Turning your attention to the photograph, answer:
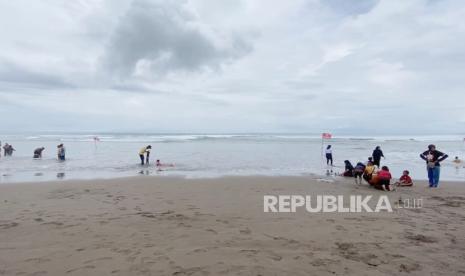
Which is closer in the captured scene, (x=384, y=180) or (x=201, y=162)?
(x=384, y=180)

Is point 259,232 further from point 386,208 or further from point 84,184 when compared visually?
point 84,184

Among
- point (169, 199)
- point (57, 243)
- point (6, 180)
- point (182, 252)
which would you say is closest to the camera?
point (182, 252)

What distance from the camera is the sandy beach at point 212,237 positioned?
4.86 meters

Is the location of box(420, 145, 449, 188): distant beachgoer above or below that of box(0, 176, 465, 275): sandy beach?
above

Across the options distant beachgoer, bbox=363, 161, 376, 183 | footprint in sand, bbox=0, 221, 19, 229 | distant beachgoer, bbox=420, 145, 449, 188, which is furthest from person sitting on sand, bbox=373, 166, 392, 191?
footprint in sand, bbox=0, 221, 19, 229

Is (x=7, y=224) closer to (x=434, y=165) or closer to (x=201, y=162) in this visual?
(x=434, y=165)

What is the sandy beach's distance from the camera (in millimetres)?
4855

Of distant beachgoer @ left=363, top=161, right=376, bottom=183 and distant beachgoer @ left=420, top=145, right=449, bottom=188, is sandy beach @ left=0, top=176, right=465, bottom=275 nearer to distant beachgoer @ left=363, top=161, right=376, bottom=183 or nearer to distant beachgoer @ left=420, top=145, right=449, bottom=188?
distant beachgoer @ left=363, top=161, right=376, bottom=183

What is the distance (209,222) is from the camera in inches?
A: 287

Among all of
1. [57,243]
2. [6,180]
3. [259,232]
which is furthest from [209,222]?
[6,180]

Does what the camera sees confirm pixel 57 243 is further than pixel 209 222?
No

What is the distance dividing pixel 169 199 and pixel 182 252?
15.7 ft

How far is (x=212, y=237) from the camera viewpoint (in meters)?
6.20

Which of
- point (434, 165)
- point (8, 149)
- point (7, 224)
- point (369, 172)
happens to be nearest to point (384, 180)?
point (369, 172)
